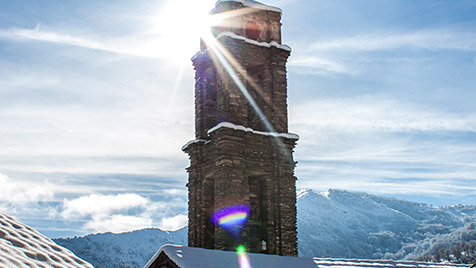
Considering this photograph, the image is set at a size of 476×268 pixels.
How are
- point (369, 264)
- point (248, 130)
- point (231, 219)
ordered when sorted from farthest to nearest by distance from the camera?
point (248, 130), point (231, 219), point (369, 264)

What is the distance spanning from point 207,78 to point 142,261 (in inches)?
6753

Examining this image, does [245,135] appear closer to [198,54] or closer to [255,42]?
Answer: [255,42]

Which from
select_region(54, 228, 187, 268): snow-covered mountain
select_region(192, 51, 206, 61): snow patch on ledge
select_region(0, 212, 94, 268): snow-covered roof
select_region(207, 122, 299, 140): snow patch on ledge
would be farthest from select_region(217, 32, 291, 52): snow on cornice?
select_region(54, 228, 187, 268): snow-covered mountain

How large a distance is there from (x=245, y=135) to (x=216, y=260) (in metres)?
7.77

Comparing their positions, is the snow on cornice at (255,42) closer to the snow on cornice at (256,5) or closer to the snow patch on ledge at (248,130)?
the snow on cornice at (256,5)

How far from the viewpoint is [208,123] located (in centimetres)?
2266

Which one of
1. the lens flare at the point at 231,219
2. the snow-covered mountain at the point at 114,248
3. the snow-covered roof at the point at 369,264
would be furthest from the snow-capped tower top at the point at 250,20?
the snow-covered mountain at the point at 114,248

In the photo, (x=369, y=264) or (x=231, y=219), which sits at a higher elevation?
(x=231, y=219)

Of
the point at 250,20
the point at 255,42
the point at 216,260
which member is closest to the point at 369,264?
the point at 216,260

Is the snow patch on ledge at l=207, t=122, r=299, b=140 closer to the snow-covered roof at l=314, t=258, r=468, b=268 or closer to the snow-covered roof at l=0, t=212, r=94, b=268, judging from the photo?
the snow-covered roof at l=314, t=258, r=468, b=268

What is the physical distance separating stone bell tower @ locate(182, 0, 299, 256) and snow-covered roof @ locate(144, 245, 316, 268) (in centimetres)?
465

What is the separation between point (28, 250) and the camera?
6.23 m

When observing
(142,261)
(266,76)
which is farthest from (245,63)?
(142,261)

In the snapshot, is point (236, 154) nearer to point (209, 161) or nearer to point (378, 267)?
point (209, 161)
